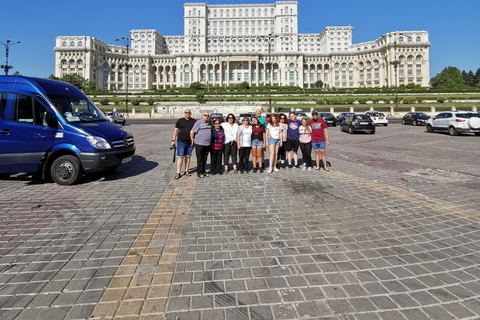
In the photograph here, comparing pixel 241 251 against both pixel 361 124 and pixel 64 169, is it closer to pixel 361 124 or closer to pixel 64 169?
pixel 64 169

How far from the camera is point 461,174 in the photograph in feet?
25.8

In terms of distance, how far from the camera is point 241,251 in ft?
11.3

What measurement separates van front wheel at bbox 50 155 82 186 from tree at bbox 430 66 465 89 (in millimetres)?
106214

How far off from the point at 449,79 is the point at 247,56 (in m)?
73.2

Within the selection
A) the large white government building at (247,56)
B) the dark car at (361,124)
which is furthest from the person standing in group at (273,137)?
the large white government building at (247,56)

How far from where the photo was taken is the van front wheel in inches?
270

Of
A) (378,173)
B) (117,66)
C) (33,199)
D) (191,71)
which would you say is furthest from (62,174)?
(117,66)

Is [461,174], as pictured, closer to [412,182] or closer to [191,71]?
[412,182]


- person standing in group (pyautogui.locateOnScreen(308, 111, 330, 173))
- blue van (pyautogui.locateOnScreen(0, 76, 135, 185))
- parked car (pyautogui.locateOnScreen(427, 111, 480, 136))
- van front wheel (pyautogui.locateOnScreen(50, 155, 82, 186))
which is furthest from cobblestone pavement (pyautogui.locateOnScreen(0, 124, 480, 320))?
parked car (pyautogui.locateOnScreen(427, 111, 480, 136))

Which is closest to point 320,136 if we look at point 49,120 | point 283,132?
point 283,132

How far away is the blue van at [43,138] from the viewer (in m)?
6.73

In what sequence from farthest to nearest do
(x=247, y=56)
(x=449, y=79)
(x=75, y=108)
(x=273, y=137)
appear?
(x=247, y=56) → (x=449, y=79) → (x=273, y=137) → (x=75, y=108)

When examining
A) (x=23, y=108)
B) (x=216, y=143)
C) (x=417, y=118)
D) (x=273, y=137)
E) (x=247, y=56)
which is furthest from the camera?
(x=247, y=56)

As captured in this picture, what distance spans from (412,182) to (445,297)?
5250 mm
